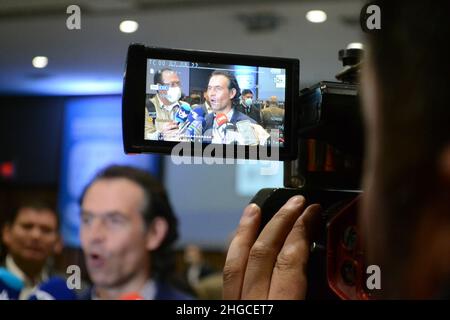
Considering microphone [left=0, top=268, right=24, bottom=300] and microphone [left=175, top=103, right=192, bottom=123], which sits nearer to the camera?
microphone [left=175, top=103, right=192, bottom=123]

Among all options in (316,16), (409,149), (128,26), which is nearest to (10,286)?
(409,149)

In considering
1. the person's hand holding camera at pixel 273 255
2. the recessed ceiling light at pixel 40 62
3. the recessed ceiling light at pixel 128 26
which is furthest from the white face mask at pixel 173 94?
the recessed ceiling light at pixel 40 62

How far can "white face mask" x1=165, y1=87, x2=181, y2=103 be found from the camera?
3.05ft

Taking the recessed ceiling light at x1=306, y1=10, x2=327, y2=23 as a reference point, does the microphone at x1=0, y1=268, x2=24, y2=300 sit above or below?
below


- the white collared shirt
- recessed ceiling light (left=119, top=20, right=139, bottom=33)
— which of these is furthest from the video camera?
recessed ceiling light (left=119, top=20, right=139, bottom=33)

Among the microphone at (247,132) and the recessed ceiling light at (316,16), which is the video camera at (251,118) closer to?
the microphone at (247,132)

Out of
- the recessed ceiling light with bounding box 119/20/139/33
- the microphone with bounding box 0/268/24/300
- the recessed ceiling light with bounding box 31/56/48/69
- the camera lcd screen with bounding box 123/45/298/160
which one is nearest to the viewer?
the camera lcd screen with bounding box 123/45/298/160

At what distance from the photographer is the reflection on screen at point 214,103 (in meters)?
0.92

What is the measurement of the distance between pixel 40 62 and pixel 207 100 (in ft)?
9.66

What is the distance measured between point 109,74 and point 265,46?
114 cm

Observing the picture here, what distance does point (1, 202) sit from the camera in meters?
4.80

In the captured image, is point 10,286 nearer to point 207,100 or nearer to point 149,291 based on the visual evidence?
point 149,291

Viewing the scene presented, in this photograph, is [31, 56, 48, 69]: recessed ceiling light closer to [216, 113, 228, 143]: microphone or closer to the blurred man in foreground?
the blurred man in foreground

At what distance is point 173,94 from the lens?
37.0 inches
